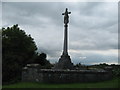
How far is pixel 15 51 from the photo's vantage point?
90.3 ft

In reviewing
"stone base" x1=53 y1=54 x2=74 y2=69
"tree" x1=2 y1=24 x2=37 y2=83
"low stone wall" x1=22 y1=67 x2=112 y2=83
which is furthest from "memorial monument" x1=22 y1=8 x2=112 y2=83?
"tree" x1=2 y1=24 x2=37 y2=83

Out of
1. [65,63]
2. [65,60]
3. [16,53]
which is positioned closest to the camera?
[65,63]

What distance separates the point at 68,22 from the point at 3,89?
29.8 feet

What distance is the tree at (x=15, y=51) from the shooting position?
975 inches

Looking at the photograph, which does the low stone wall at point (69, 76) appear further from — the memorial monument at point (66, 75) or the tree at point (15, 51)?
the tree at point (15, 51)

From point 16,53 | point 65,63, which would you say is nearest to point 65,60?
point 65,63

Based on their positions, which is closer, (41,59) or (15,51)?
(15,51)

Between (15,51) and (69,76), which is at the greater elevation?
(15,51)

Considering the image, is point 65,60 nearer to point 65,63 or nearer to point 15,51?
point 65,63

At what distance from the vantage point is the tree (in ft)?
81.2

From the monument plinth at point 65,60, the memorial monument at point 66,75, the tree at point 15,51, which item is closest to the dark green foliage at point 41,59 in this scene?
the tree at point 15,51

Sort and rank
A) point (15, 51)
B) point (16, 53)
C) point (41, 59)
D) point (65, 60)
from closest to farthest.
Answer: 1. point (65, 60)
2. point (16, 53)
3. point (15, 51)
4. point (41, 59)

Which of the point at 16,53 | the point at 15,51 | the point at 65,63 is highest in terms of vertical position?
the point at 15,51

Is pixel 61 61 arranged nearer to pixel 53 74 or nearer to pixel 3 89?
pixel 53 74
